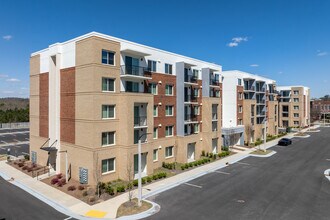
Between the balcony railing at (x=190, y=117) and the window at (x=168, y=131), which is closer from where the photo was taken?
the window at (x=168, y=131)

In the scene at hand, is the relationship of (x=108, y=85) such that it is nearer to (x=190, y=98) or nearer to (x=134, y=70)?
(x=134, y=70)

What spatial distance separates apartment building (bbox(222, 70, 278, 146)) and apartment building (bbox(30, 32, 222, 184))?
1286cm

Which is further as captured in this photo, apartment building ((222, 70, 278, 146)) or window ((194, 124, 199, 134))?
apartment building ((222, 70, 278, 146))

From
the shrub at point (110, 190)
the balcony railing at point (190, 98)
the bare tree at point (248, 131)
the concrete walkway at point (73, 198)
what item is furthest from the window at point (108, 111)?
the bare tree at point (248, 131)

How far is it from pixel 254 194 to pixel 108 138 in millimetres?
15367

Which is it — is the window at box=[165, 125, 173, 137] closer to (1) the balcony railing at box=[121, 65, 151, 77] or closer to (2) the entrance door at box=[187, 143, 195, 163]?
(2) the entrance door at box=[187, 143, 195, 163]

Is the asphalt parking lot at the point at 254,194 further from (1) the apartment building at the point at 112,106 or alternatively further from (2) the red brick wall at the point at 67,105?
(2) the red brick wall at the point at 67,105

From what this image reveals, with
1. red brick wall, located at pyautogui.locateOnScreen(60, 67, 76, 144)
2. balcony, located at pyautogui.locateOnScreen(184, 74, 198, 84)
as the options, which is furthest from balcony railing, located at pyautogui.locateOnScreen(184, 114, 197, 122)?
red brick wall, located at pyautogui.locateOnScreen(60, 67, 76, 144)

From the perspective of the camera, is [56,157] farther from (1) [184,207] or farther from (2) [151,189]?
(1) [184,207]

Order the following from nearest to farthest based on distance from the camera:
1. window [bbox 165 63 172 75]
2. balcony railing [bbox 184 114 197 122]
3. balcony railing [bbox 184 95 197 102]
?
window [bbox 165 63 172 75], balcony railing [bbox 184 114 197 122], balcony railing [bbox 184 95 197 102]

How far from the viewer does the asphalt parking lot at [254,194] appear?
18109 millimetres

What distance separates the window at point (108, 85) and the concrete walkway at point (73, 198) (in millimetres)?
10597

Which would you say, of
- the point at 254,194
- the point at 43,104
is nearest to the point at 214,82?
the point at 254,194

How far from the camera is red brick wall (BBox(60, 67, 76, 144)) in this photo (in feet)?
86.2
